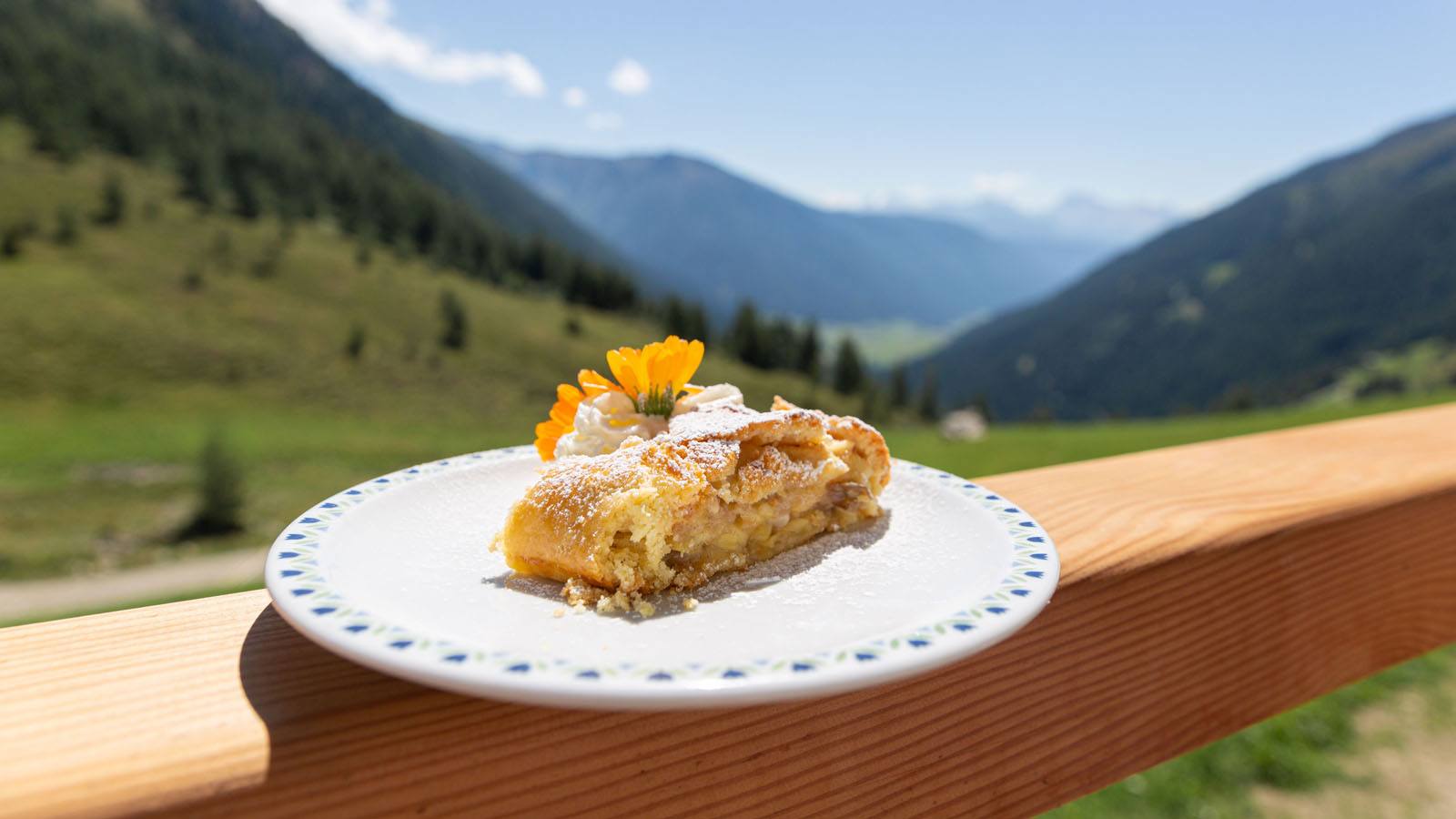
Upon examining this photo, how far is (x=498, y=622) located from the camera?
1.31 meters

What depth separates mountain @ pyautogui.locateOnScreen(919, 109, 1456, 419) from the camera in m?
132

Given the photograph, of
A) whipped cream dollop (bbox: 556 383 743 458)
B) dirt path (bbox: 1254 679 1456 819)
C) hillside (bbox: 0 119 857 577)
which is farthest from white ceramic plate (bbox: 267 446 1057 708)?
hillside (bbox: 0 119 857 577)

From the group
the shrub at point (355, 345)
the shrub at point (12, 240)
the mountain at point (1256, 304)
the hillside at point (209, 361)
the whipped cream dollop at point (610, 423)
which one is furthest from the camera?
the mountain at point (1256, 304)

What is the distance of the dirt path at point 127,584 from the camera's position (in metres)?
19.8

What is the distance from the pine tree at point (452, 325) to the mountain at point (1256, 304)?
77058mm

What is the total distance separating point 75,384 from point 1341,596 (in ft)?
161

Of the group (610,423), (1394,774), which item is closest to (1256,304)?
(1394,774)

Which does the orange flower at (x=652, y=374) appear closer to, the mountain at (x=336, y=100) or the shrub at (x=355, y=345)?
the shrub at (x=355, y=345)

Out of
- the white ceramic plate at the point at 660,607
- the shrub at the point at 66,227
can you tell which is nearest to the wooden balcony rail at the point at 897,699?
the white ceramic plate at the point at 660,607

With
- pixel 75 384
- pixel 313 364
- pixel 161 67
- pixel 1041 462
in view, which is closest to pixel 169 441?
pixel 75 384

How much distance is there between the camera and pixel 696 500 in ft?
5.68

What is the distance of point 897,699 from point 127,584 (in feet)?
88.7

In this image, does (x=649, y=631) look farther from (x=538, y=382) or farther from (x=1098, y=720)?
(x=538, y=382)

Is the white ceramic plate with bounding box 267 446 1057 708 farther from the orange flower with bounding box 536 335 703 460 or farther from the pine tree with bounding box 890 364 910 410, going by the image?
the pine tree with bounding box 890 364 910 410
